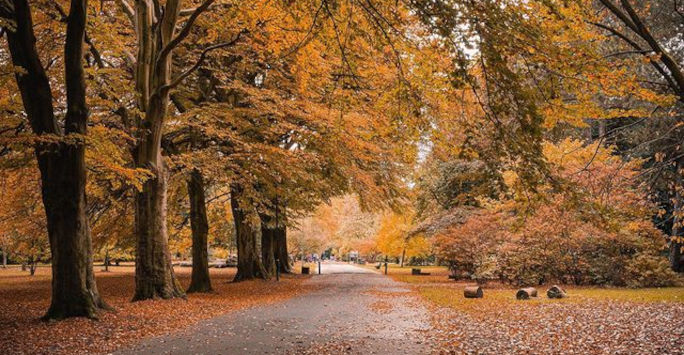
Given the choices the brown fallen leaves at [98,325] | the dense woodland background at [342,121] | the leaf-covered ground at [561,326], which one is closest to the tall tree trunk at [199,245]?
the dense woodland background at [342,121]

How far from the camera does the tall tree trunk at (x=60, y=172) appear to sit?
9664mm

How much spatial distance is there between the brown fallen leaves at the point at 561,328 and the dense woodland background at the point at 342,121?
2.16 meters

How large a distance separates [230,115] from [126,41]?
386 cm

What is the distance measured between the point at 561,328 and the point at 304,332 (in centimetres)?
503

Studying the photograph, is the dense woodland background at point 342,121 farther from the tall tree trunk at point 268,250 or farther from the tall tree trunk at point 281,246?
the tall tree trunk at point 281,246

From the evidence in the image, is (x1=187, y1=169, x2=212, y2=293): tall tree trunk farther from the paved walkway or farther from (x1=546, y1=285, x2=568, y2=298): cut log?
(x1=546, y1=285, x2=568, y2=298): cut log

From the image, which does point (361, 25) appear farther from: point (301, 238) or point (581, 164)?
point (301, 238)

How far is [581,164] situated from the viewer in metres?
17.9

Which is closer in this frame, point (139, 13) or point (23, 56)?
point (23, 56)

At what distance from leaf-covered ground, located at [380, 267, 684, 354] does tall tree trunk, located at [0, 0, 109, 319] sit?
727 cm

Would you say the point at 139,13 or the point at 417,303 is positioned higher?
the point at 139,13

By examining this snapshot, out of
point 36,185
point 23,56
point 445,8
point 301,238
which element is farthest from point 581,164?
point 301,238

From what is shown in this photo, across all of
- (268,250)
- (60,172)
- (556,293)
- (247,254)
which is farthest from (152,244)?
(268,250)

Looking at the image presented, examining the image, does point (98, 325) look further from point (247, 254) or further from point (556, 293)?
point (247, 254)
